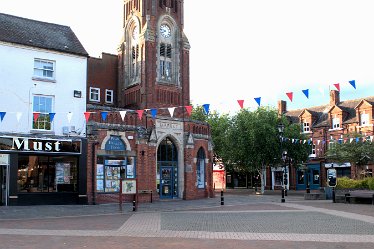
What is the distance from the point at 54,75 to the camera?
27.6 metres

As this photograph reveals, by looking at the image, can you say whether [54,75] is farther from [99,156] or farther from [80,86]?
[99,156]

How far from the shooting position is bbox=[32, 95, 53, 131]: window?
26594 mm

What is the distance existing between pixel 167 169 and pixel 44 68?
11.5 m

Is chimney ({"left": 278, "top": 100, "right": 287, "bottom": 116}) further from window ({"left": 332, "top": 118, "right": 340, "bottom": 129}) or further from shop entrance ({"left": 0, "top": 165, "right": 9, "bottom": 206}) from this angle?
shop entrance ({"left": 0, "top": 165, "right": 9, "bottom": 206})

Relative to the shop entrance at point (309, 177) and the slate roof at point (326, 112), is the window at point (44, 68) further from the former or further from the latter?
the shop entrance at point (309, 177)

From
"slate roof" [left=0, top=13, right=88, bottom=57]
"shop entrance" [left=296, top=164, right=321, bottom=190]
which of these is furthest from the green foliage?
"shop entrance" [left=296, top=164, right=321, bottom=190]

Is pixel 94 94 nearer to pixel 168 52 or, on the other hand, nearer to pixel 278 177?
pixel 168 52

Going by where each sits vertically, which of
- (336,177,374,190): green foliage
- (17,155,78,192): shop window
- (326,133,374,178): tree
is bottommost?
(336,177,374,190): green foliage

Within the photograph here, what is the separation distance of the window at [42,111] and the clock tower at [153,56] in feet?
26.6

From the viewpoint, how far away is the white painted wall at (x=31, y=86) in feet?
84.4

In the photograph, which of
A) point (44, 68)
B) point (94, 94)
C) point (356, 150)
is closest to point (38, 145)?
point (44, 68)

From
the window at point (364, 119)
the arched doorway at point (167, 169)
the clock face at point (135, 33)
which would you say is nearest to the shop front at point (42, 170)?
the arched doorway at point (167, 169)

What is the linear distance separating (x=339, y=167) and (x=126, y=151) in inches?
1313

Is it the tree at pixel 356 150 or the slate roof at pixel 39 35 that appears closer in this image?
the slate roof at pixel 39 35
